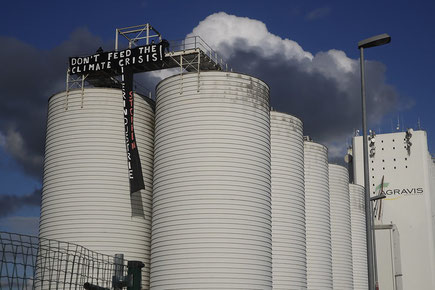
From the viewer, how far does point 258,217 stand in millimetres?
36812

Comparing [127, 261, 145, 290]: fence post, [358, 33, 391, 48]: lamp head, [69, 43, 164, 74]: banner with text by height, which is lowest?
[127, 261, 145, 290]: fence post

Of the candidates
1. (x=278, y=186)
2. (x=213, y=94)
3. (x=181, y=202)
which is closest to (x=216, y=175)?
(x=181, y=202)

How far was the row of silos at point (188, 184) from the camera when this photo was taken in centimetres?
3553

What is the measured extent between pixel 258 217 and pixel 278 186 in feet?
24.4

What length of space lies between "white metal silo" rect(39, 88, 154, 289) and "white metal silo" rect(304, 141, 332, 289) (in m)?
16.0

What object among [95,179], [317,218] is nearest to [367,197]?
[95,179]

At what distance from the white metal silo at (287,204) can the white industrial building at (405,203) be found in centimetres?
3674

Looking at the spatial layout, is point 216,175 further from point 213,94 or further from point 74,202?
point 74,202

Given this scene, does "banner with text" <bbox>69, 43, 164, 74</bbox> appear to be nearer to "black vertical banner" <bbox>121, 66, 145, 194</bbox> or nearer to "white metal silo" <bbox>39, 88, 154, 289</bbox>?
"black vertical banner" <bbox>121, 66, 145, 194</bbox>

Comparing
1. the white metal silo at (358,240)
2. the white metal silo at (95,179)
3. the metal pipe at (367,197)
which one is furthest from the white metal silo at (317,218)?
the metal pipe at (367,197)

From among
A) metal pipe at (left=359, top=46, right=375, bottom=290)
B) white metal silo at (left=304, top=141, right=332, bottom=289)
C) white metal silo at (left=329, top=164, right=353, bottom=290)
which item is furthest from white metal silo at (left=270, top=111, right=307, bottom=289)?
metal pipe at (left=359, top=46, right=375, bottom=290)

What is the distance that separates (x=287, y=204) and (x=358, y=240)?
995 inches

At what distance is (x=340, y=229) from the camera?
5938 cm

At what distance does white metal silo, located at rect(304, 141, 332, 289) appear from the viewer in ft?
164
